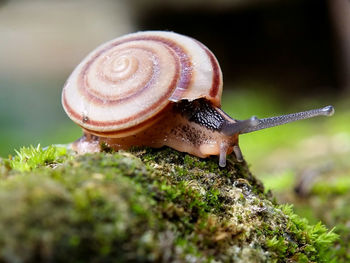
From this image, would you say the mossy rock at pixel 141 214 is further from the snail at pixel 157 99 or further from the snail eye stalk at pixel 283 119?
the snail eye stalk at pixel 283 119

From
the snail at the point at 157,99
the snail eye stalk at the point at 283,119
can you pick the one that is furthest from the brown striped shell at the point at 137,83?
the snail eye stalk at the point at 283,119

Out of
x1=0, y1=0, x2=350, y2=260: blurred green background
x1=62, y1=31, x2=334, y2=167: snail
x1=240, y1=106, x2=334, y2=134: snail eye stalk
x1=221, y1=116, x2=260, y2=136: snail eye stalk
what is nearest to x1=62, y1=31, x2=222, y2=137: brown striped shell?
x1=62, y1=31, x2=334, y2=167: snail

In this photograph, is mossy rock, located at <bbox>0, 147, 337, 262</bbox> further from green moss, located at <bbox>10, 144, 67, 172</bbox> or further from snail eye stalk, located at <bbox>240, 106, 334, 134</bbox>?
snail eye stalk, located at <bbox>240, 106, 334, 134</bbox>

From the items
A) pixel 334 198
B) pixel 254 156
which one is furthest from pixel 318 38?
pixel 334 198

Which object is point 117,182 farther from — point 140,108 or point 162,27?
point 162,27

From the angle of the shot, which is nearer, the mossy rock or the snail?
the mossy rock

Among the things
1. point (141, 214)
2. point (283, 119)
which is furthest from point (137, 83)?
point (141, 214)
